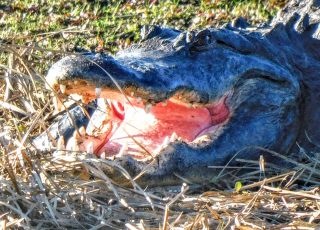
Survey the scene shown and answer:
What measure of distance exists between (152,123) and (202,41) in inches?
18.5

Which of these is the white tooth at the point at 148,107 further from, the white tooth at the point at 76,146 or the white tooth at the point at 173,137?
the white tooth at the point at 76,146

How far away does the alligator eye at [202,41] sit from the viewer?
5.45 metres

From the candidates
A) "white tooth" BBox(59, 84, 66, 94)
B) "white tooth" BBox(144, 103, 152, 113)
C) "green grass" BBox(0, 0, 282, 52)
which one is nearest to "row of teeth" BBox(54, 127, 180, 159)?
"white tooth" BBox(144, 103, 152, 113)

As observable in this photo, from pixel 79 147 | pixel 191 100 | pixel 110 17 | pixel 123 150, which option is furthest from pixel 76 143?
pixel 110 17

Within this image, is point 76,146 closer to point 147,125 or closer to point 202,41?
point 147,125

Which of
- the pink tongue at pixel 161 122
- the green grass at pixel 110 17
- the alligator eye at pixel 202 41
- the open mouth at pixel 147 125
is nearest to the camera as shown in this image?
the open mouth at pixel 147 125

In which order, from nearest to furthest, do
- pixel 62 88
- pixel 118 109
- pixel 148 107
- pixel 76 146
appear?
pixel 62 88 < pixel 148 107 < pixel 76 146 < pixel 118 109

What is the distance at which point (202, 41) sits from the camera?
18.0 feet

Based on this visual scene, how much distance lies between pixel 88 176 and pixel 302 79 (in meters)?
1.46

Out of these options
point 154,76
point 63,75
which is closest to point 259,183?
point 154,76

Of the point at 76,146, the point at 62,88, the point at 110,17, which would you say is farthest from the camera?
the point at 110,17

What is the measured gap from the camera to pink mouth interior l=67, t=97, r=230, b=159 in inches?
208

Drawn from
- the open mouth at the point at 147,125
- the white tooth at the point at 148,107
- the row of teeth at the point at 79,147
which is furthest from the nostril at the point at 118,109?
the white tooth at the point at 148,107

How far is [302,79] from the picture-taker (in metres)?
5.82
